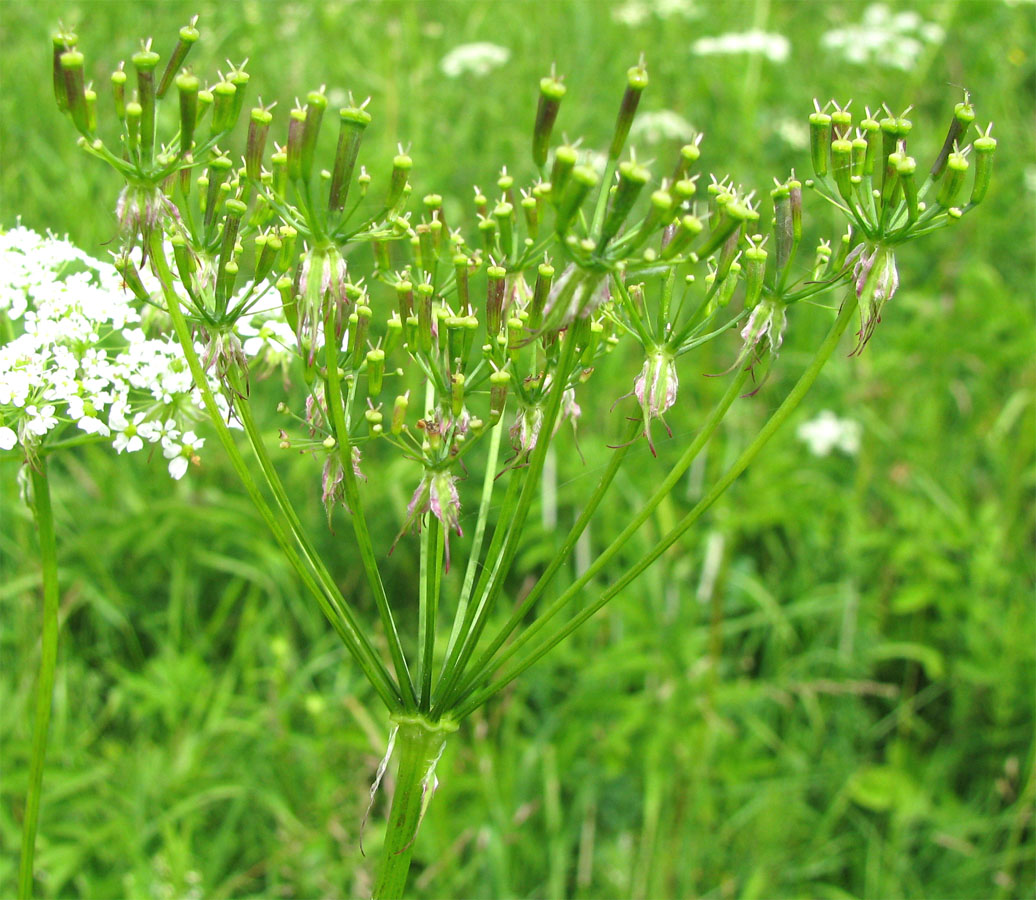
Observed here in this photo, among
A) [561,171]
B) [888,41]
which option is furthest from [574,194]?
[888,41]

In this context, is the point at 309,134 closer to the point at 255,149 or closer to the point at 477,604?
the point at 255,149

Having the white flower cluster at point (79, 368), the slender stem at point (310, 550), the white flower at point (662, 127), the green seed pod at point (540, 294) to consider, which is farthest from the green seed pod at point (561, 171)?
the white flower at point (662, 127)

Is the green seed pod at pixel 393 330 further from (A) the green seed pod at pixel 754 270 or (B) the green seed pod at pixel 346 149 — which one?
(A) the green seed pod at pixel 754 270

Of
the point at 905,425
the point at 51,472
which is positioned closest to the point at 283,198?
the point at 51,472

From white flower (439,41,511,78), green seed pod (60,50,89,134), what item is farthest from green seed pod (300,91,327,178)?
white flower (439,41,511,78)

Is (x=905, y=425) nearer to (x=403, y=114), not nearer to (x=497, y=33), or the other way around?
(x=403, y=114)

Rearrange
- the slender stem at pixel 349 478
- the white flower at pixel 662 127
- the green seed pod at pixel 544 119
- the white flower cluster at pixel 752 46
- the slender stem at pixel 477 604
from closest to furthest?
the green seed pod at pixel 544 119, the slender stem at pixel 349 478, the slender stem at pixel 477 604, the white flower cluster at pixel 752 46, the white flower at pixel 662 127

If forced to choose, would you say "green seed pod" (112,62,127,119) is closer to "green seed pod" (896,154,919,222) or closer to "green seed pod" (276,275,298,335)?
"green seed pod" (276,275,298,335)

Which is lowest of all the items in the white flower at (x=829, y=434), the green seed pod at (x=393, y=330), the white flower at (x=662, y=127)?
the green seed pod at (x=393, y=330)
